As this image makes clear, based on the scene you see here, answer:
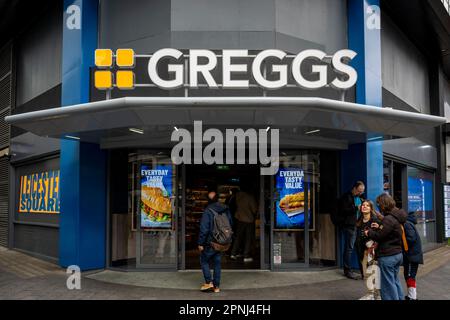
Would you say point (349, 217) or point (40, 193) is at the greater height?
point (40, 193)

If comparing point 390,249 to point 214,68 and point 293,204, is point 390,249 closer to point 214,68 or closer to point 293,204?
point 293,204

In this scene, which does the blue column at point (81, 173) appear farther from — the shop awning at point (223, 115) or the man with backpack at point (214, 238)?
the man with backpack at point (214, 238)

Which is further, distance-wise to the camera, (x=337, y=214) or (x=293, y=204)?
(x=293, y=204)

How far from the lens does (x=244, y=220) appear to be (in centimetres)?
965

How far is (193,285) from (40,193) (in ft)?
18.5

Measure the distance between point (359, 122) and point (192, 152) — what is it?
335 centimetres

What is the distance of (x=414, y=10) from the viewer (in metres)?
10.4

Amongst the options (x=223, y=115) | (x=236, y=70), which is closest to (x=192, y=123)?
(x=223, y=115)

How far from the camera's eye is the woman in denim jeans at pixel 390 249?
17.1ft

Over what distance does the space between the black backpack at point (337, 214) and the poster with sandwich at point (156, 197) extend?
326cm

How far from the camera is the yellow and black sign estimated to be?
9.95m

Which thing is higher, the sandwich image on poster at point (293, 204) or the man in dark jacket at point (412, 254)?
the sandwich image on poster at point (293, 204)

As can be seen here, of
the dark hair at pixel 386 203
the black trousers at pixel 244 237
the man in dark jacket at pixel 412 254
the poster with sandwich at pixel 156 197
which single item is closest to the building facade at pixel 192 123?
the poster with sandwich at pixel 156 197

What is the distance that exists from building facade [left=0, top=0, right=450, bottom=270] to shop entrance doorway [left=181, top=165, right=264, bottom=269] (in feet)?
0.24
